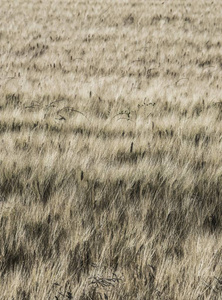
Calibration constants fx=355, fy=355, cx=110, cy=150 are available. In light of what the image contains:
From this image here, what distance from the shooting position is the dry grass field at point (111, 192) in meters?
1.41

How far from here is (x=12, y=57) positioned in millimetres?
8562

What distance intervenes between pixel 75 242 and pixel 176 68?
6.36 meters

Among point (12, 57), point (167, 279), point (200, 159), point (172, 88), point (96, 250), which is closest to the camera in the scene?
point (167, 279)

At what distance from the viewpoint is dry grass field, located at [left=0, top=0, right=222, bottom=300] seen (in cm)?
141

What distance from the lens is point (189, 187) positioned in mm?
2215

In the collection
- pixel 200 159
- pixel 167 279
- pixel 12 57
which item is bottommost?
pixel 12 57

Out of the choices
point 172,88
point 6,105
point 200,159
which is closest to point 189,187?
point 200,159

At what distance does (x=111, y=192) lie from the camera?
2098 mm

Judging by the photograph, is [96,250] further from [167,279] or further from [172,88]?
[172,88]

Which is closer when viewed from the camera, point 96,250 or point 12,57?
point 96,250

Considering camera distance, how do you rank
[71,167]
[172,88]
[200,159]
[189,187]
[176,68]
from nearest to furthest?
[189,187] → [71,167] → [200,159] → [172,88] → [176,68]

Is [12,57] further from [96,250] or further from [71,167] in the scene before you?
[96,250]

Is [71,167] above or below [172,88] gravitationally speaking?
above

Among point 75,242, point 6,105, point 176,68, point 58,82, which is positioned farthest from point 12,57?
point 75,242
